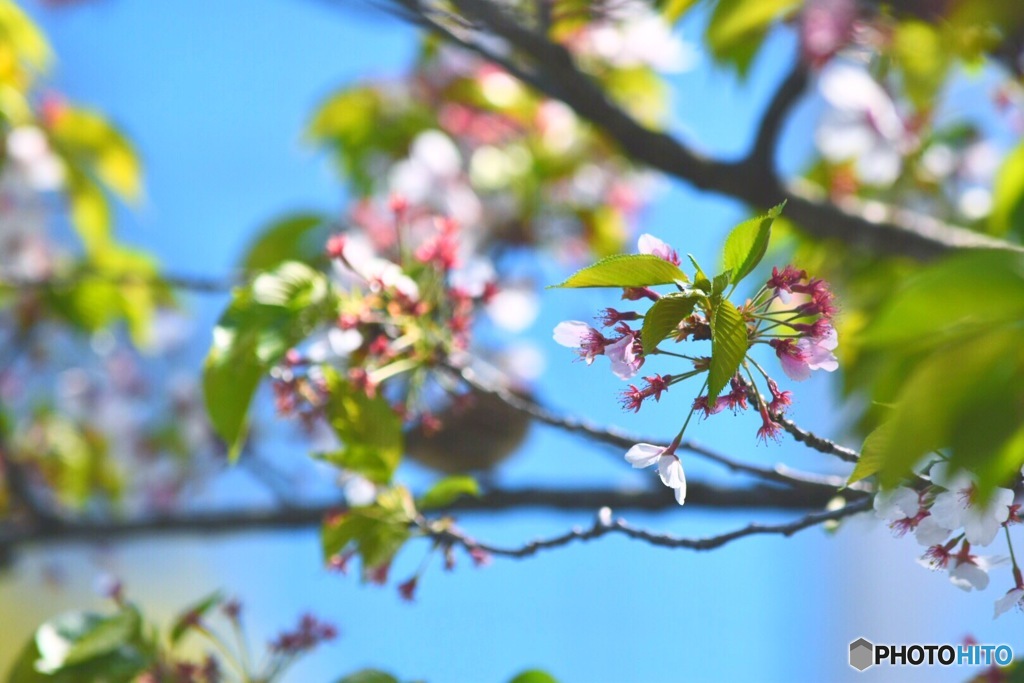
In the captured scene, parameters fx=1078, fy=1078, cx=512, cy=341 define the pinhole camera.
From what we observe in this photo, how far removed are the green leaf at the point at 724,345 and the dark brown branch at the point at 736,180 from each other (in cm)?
43

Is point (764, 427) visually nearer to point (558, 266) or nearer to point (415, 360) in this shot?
point (415, 360)

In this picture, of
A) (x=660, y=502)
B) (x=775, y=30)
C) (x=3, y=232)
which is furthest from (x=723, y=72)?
(x=3, y=232)

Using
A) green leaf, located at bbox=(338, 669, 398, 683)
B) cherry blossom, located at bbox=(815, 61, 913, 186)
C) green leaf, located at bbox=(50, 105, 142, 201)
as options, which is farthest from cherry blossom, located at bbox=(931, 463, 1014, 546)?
green leaf, located at bbox=(50, 105, 142, 201)

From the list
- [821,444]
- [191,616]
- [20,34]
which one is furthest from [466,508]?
[20,34]

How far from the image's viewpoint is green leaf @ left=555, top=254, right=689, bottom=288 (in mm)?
387

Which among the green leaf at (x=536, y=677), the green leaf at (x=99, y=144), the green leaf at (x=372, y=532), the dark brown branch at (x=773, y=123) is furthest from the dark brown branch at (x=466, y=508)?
the green leaf at (x=99, y=144)

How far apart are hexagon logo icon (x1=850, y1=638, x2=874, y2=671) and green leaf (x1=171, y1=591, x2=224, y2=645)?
1.33 feet

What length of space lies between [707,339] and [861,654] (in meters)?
0.27

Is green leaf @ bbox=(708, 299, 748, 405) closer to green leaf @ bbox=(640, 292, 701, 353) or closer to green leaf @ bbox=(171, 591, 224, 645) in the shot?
green leaf @ bbox=(640, 292, 701, 353)

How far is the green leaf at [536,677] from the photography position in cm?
57

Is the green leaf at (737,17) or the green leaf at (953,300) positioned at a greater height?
the green leaf at (737,17)

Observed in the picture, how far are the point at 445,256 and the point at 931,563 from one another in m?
0.35

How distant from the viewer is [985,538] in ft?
1.35

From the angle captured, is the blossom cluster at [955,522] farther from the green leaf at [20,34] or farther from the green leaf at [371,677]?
the green leaf at [20,34]
